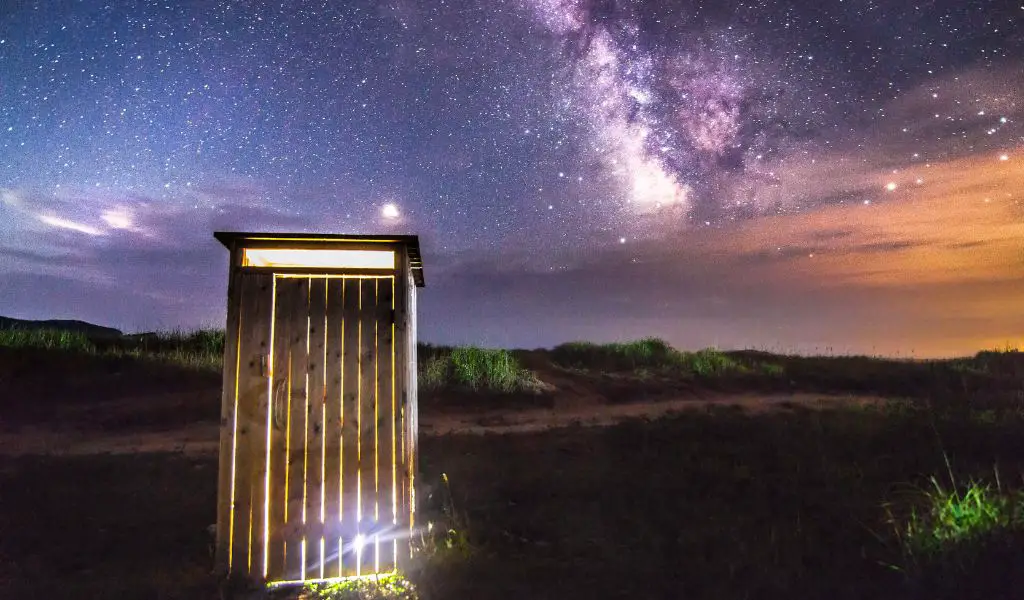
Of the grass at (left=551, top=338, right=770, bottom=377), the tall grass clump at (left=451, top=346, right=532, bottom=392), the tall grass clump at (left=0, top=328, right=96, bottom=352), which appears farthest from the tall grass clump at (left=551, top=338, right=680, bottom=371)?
the tall grass clump at (left=0, top=328, right=96, bottom=352)

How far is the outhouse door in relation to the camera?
6.04 m

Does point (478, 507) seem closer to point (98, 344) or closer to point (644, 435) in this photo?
point (644, 435)

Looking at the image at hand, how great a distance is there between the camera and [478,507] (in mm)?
8562

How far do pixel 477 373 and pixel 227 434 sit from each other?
1393 centimetres

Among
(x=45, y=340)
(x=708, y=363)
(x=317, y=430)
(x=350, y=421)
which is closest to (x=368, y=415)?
(x=350, y=421)

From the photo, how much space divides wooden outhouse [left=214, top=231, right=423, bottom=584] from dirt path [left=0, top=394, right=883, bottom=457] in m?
7.35

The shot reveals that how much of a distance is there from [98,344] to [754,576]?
26.4 m

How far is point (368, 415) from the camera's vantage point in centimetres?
629

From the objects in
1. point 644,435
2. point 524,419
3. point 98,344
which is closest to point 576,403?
point 524,419

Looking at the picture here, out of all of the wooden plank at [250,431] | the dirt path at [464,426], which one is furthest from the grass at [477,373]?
the wooden plank at [250,431]

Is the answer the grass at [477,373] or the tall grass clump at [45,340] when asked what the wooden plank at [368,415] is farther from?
the tall grass clump at [45,340]

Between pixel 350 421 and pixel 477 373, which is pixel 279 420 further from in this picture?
pixel 477 373

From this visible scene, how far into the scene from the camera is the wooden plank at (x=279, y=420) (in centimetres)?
602

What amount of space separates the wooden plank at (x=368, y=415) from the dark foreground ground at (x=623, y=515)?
0.74 metres
